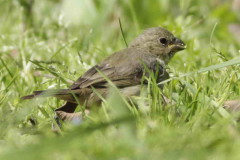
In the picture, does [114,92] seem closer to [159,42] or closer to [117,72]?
[117,72]

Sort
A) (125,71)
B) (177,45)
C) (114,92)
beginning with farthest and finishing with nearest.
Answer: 1. (177,45)
2. (125,71)
3. (114,92)

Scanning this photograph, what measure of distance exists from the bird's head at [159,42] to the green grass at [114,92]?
168 millimetres

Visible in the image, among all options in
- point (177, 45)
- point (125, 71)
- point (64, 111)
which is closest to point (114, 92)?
point (64, 111)

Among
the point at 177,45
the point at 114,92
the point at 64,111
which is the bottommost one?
the point at 177,45

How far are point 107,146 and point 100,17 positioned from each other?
421cm

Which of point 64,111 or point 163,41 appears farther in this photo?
point 163,41

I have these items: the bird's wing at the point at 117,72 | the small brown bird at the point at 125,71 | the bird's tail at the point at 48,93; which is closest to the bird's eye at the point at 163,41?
the small brown bird at the point at 125,71

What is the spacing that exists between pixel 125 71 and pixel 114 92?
1243 millimetres

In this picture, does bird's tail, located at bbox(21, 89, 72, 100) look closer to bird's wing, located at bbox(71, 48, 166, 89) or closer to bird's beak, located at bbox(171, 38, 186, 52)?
bird's wing, located at bbox(71, 48, 166, 89)

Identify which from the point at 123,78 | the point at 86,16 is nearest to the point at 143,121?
the point at 123,78

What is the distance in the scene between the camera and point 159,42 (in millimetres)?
5203

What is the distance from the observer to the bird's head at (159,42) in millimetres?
5176

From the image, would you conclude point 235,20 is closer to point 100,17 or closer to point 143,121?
point 100,17

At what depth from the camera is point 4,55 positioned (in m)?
5.32
